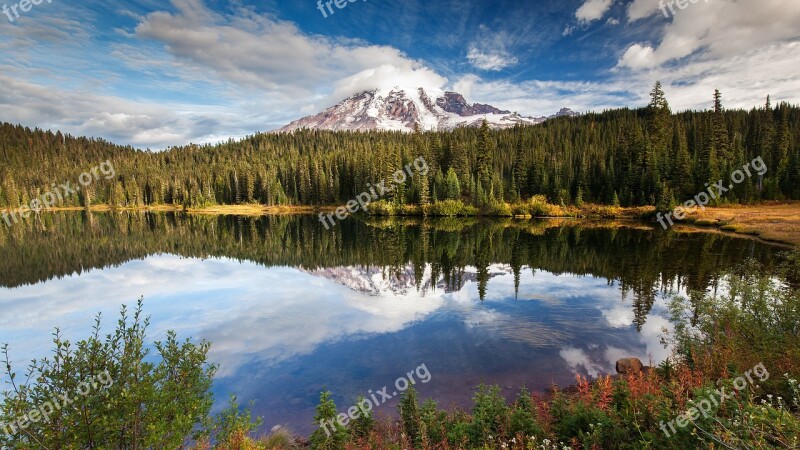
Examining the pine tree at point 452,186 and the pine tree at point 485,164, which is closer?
the pine tree at point 452,186

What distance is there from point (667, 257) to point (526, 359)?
34.8 m

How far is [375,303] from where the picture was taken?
31.2 metres

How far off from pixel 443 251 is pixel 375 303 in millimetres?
23121

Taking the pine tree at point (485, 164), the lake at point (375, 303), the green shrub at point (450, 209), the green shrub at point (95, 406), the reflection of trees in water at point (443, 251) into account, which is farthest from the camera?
the pine tree at point (485, 164)

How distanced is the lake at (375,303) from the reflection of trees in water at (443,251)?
1.18 ft

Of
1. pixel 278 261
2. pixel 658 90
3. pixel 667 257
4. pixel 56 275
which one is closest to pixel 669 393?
pixel 667 257

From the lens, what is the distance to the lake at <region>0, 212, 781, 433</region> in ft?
61.4

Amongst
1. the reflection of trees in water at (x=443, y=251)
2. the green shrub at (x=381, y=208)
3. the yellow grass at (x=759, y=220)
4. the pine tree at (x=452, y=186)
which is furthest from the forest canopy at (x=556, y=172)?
the reflection of trees in water at (x=443, y=251)

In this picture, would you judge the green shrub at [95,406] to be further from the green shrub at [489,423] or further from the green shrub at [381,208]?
the green shrub at [381,208]

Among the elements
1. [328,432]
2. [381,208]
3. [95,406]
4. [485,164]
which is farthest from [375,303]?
[485,164]

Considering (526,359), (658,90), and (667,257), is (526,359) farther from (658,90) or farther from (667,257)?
(658,90)

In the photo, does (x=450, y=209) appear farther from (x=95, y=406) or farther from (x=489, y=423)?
(x=95, y=406)

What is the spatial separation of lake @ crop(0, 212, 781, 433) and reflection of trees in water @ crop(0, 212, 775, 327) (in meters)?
0.36

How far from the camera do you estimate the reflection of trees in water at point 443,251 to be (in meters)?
38.5
